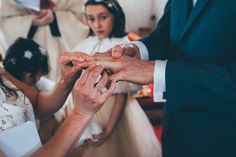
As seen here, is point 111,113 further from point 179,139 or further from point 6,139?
point 6,139

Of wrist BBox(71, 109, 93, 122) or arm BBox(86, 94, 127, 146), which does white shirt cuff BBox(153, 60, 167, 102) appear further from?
arm BBox(86, 94, 127, 146)

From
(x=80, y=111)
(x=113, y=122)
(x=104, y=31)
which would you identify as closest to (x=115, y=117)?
→ (x=113, y=122)

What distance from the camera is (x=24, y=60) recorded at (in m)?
1.43

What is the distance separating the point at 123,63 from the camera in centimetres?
91

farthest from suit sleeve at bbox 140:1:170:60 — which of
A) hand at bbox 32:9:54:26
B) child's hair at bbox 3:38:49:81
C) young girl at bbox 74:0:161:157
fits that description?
hand at bbox 32:9:54:26

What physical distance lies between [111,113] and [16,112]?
678mm

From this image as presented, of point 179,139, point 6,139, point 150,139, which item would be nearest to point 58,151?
point 6,139

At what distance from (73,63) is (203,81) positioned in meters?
0.39

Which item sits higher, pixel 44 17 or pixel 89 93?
pixel 44 17

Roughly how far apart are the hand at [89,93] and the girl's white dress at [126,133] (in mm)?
689

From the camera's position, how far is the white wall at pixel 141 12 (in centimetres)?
321

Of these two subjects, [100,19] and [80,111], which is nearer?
[80,111]

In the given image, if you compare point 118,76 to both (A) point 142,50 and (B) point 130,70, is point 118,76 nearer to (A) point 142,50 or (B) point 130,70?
(B) point 130,70

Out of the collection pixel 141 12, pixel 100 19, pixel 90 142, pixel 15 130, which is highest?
pixel 141 12
